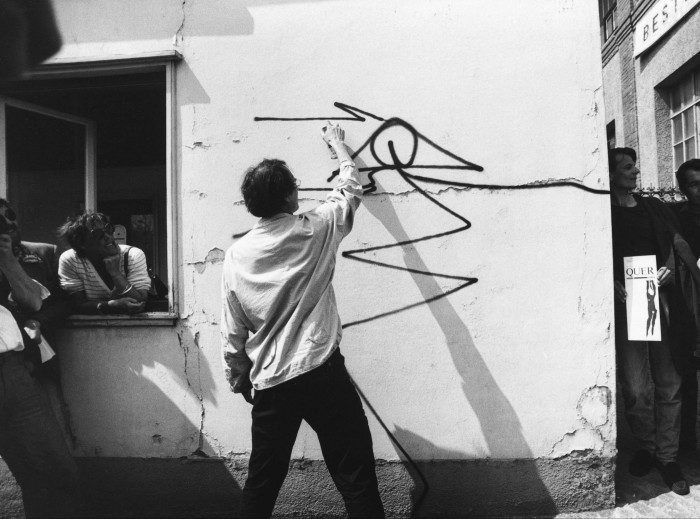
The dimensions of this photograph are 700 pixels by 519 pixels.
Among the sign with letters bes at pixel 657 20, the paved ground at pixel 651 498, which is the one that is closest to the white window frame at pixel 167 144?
the paved ground at pixel 651 498

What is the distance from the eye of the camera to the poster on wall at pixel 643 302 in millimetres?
3070

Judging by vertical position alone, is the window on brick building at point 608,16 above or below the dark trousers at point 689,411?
above

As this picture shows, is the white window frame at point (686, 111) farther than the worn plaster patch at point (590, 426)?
Yes

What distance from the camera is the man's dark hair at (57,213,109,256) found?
129 inches

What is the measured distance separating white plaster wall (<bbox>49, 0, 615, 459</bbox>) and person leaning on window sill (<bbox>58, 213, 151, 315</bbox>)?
7.2 inches

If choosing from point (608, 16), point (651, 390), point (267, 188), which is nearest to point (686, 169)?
point (651, 390)

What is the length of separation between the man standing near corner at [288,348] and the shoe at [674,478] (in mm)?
1867

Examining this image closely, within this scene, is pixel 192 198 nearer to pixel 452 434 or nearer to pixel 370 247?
pixel 370 247

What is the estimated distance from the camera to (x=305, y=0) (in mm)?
3178

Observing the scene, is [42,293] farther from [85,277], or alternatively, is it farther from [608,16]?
[608,16]

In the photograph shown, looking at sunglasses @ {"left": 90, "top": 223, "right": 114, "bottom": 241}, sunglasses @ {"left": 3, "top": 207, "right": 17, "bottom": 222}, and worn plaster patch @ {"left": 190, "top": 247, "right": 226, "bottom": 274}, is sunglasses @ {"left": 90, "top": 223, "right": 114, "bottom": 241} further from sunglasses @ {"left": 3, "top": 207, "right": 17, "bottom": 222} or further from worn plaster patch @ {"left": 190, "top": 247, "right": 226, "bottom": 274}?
worn plaster patch @ {"left": 190, "top": 247, "right": 226, "bottom": 274}

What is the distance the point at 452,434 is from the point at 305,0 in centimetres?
260

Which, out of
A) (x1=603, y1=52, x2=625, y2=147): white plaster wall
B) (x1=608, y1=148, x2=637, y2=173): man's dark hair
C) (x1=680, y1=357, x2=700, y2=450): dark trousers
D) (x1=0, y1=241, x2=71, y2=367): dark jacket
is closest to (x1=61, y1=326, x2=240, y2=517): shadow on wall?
(x1=0, y1=241, x2=71, y2=367): dark jacket

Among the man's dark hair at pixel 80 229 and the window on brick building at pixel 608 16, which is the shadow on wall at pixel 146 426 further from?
the window on brick building at pixel 608 16
